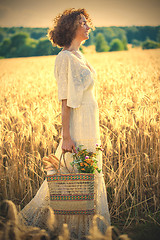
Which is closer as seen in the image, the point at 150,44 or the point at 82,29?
the point at 82,29

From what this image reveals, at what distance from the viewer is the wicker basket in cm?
166

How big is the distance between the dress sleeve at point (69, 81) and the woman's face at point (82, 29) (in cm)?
23

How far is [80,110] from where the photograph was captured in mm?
1870

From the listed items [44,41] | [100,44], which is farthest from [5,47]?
[100,44]

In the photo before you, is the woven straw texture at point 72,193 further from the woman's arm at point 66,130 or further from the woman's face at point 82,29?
the woman's face at point 82,29

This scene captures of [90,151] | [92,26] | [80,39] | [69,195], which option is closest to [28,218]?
[69,195]

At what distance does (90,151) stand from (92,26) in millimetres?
1029

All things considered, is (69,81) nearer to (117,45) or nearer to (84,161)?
(84,161)

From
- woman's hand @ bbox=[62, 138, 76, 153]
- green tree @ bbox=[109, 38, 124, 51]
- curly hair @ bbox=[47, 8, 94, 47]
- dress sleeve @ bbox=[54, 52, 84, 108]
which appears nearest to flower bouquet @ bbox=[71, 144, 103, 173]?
woman's hand @ bbox=[62, 138, 76, 153]

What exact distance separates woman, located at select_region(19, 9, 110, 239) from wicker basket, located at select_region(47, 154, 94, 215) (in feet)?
0.51

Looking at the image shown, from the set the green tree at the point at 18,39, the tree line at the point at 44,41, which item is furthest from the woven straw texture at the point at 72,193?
the green tree at the point at 18,39

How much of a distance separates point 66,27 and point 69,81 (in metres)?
0.44

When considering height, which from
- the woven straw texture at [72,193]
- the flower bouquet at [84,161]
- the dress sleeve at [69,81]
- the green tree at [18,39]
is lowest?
the woven straw texture at [72,193]

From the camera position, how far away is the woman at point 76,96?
180 cm
